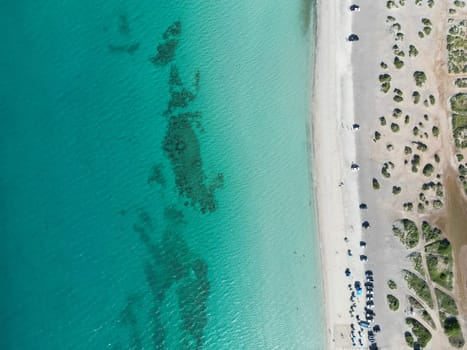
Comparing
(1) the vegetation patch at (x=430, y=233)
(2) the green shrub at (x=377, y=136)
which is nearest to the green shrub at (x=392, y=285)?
(1) the vegetation patch at (x=430, y=233)

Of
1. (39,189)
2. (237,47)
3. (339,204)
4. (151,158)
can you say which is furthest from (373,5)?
(39,189)

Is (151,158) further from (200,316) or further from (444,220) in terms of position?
(444,220)

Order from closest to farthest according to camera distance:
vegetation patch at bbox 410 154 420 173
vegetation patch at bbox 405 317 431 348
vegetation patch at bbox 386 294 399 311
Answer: vegetation patch at bbox 405 317 431 348, vegetation patch at bbox 386 294 399 311, vegetation patch at bbox 410 154 420 173

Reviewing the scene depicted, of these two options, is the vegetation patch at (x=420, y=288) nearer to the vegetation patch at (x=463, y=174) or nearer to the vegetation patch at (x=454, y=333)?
the vegetation patch at (x=454, y=333)

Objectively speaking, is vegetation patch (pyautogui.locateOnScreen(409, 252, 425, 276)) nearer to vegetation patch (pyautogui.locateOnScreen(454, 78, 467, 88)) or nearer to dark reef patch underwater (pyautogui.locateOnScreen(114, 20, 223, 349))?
vegetation patch (pyautogui.locateOnScreen(454, 78, 467, 88))

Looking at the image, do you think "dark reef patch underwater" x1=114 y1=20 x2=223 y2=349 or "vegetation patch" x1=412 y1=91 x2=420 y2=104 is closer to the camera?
"dark reef patch underwater" x1=114 y1=20 x2=223 y2=349

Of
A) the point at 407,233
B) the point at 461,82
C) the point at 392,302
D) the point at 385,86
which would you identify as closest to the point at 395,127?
the point at 385,86

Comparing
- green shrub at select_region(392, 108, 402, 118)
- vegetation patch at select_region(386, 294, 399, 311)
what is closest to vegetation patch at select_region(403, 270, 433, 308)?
vegetation patch at select_region(386, 294, 399, 311)
